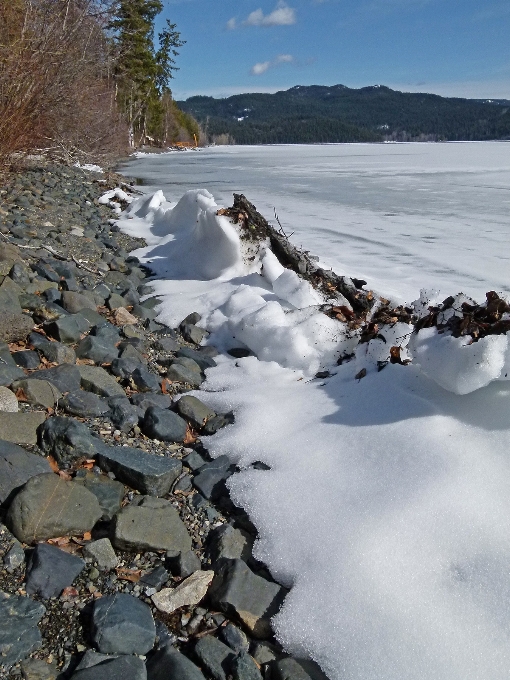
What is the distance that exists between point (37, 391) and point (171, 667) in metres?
1.19

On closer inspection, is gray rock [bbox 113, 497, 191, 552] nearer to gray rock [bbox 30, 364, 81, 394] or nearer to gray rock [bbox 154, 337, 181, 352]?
gray rock [bbox 30, 364, 81, 394]

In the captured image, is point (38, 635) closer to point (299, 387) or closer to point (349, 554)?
point (349, 554)

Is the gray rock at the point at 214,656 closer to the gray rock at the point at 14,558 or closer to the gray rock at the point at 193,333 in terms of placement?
the gray rock at the point at 14,558

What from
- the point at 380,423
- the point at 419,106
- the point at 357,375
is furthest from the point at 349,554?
the point at 419,106

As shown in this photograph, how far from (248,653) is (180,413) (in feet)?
3.75

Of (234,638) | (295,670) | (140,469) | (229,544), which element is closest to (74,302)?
(140,469)

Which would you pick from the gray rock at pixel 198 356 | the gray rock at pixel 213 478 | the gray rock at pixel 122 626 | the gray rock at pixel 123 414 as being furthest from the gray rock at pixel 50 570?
the gray rock at pixel 198 356

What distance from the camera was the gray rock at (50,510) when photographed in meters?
1.47

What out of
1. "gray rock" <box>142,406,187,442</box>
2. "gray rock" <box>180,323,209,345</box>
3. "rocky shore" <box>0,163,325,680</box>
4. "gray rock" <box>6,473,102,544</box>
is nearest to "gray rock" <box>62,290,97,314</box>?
"rocky shore" <box>0,163,325,680</box>

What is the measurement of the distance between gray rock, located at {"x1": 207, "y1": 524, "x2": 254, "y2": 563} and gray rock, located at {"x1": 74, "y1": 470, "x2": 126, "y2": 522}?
0.32 meters

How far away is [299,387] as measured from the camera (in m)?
2.50

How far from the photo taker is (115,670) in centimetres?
116

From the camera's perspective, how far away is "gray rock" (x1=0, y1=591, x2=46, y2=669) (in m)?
1.15

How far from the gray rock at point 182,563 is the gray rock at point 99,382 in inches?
35.3
